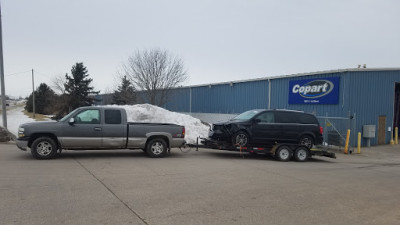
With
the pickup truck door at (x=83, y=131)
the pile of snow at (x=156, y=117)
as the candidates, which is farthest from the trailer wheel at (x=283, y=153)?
the pile of snow at (x=156, y=117)

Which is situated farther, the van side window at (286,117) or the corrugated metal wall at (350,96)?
the corrugated metal wall at (350,96)

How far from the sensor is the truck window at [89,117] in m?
11.4

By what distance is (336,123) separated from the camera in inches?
721

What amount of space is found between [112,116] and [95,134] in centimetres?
87

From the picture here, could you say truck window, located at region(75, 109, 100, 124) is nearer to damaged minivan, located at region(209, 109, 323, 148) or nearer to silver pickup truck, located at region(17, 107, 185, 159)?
silver pickup truck, located at region(17, 107, 185, 159)

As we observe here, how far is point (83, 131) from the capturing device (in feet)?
37.1

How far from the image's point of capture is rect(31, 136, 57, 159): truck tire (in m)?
10.7

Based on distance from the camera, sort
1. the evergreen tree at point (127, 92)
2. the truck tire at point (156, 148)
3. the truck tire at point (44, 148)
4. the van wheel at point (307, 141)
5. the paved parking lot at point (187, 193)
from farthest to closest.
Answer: the evergreen tree at point (127, 92) < the van wheel at point (307, 141) < the truck tire at point (156, 148) < the truck tire at point (44, 148) < the paved parking lot at point (187, 193)

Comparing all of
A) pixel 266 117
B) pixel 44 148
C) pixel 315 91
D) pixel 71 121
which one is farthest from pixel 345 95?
pixel 44 148

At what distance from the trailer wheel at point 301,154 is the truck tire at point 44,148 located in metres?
8.86

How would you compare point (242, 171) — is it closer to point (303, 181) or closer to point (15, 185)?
point (303, 181)

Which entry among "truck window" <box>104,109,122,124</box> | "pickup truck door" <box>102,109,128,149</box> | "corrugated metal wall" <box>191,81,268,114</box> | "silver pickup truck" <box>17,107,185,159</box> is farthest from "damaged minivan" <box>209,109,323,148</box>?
"corrugated metal wall" <box>191,81,268,114</box>

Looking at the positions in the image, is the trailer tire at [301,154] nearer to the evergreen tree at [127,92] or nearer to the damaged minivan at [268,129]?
the damaged minivan at [268,129]

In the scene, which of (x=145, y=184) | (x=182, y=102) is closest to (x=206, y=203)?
(x=145, y=184)
